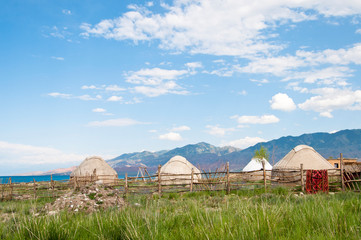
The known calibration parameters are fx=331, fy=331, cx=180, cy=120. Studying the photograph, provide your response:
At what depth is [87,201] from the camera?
37.6 feet

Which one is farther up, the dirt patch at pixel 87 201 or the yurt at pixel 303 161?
the yurt at pixel 303 161

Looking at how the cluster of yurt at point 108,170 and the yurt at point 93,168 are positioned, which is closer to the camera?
the cluster of yurt at point 108,170

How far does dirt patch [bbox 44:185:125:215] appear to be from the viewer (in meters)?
10.9

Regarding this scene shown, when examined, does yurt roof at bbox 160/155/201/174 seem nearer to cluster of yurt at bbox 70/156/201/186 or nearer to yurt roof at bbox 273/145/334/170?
cluster of yurt at bbox 70/156/201/186

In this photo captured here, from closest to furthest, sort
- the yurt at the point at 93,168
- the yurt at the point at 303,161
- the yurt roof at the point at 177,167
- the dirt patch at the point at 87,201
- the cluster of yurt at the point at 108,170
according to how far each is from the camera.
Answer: the dirt patch at the point at 87,201, the yurt at the point at 303,161, the cluster of yurt at the point at 108,170, the yurt roof at the point at 177,167, the yurt at the point at 93,168

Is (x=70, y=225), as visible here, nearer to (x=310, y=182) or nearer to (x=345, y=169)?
(x=310, y=182)

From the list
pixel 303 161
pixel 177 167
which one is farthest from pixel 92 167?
pixel 303 161

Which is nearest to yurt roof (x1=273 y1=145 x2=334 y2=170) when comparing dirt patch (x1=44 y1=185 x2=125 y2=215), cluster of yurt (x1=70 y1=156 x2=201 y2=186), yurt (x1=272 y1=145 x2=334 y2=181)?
yurt (x1=272 y1=145 x2=334 y2=181)

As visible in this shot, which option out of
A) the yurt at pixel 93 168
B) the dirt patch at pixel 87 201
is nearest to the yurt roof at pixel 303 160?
the yurt at pixel 93 168

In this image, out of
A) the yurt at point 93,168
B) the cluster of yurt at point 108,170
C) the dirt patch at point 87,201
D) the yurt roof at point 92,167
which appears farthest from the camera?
the yurt roof at point 92,167

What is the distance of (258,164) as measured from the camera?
3838 centimetres

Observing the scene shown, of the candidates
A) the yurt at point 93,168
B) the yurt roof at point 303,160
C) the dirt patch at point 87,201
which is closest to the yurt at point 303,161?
the yurt roof at point 303,160

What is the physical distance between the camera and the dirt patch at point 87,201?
10870 mm

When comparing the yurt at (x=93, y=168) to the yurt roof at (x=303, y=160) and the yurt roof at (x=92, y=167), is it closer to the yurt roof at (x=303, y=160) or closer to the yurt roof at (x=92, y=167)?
the yurt roof at (x=92, y=167)
